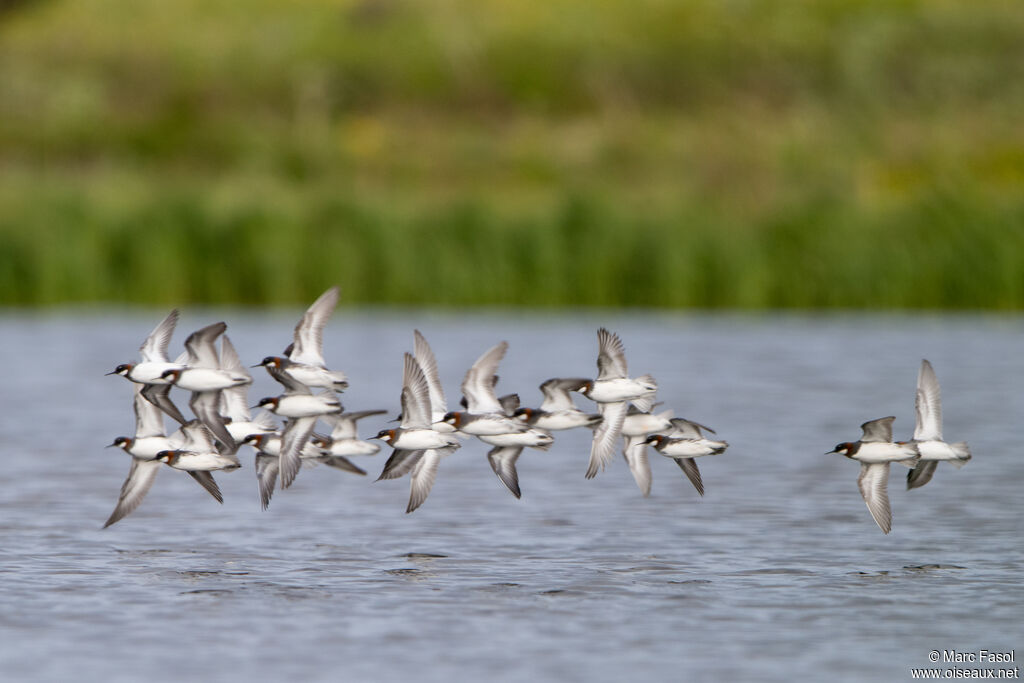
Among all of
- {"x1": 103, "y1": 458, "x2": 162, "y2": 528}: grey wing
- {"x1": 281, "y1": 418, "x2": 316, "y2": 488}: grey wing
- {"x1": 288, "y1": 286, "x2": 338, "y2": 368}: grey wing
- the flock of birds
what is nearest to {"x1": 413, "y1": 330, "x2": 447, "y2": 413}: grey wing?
the flock of birds

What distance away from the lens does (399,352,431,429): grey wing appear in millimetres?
10383

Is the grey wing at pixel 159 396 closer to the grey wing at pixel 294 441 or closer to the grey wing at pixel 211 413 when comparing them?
the grey wing at pixel 211 413

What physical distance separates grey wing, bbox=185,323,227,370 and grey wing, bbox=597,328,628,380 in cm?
211

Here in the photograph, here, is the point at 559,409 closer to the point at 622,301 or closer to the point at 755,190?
the point at 622,301

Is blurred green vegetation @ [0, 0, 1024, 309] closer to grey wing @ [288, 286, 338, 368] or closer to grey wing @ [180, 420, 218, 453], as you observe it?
grey wing @ [180, 420, 218, 453]

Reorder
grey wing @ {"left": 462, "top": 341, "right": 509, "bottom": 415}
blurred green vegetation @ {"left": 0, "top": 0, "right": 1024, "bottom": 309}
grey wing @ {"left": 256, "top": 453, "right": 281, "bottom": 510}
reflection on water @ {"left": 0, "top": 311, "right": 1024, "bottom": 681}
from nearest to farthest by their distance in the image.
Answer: reflection on water @ {"left": 0, "top": 311, "right": 1024, "bottom": 681} → grey wing @ {"left": 462, "top": 341, "right": 509, "bottom": 415} → grey wing @ {"left": 256, "top": 453, "right": 281, "bottom": 510} → blurred green vegetation @ {"left": 0, "top": 0, "right": 1024, "bottom": 309}

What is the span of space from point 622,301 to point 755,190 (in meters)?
8.51

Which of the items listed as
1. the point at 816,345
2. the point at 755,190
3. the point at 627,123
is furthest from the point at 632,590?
the point at 627,123

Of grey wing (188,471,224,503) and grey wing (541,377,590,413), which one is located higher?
grey wing (541,377,590,413)

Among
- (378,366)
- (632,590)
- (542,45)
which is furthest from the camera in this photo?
(542,45)

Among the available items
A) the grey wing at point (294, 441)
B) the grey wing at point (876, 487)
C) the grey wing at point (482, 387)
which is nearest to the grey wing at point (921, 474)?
the grey wing at point (876, 487)

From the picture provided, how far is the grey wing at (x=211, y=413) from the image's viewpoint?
34.1 ft

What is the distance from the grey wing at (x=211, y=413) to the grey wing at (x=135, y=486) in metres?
0.57

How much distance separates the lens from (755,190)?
3312 centimetres
